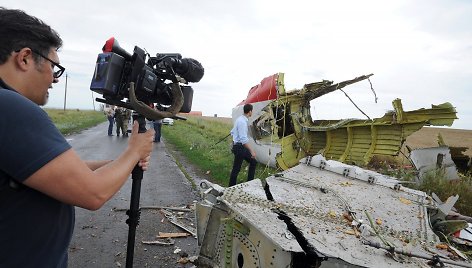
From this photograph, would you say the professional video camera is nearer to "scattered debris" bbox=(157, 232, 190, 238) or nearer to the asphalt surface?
the asphalt surface

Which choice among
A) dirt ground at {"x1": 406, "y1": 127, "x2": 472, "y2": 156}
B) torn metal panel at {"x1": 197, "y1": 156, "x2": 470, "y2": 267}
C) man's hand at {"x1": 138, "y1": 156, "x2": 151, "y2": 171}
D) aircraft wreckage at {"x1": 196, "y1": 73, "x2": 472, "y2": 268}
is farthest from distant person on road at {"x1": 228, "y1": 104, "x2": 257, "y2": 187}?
dirt ground at {"x1": 406, "y1": 127, "x2": 472, "y2": 156}

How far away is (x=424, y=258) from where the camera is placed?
214cm

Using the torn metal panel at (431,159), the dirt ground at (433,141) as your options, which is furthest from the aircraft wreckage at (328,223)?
the dirt ground at (433,141)

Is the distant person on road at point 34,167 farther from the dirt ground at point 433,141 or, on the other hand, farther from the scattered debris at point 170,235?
the dirt ground at point 433,141

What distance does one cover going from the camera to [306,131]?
9.41 metres

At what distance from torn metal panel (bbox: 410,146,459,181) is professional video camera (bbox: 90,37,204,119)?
503 cm

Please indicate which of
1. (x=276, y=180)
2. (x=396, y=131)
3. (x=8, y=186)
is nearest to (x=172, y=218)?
(x=276, y=180)

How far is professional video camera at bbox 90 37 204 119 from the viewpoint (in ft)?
6.58

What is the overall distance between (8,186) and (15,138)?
188mm

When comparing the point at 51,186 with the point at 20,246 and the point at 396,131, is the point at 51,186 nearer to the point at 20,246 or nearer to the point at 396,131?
the point at 20,246

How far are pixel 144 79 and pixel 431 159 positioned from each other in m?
5.71

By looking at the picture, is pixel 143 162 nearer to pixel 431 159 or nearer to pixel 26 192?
pixel 26 192

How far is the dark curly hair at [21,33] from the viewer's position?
1283 mm

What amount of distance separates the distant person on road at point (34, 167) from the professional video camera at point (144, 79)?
1.84 ft
